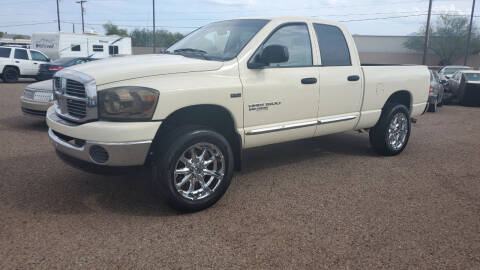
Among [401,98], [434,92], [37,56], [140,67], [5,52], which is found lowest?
[434,92]

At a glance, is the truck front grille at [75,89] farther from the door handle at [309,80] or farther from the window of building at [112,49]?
the window of building at [112,49]

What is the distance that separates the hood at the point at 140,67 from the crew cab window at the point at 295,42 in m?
0.97

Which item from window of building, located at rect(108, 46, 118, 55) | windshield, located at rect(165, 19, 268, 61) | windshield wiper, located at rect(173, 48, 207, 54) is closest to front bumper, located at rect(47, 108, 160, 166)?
windshield, located at rect(165, 19, 268, 61)

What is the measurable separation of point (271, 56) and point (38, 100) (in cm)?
535

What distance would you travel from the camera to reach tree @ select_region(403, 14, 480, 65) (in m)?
47.9

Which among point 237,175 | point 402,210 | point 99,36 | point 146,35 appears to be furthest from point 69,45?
point 146,35

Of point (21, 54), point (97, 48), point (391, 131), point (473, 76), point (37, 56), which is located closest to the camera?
point (391, 131)

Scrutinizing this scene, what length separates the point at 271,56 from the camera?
165 inches

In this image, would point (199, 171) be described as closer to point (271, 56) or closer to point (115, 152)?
point (115, 152)

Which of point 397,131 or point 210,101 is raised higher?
point 210,101

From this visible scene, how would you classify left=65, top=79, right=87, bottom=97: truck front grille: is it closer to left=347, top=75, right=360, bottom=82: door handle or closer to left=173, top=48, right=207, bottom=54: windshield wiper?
left=173, top=48, right=207, bottom=54: windshield wiper

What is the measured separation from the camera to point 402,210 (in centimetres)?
409

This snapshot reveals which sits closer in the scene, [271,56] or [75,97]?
[75,97]

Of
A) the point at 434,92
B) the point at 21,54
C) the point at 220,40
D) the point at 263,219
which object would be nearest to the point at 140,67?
the point at 220,40
